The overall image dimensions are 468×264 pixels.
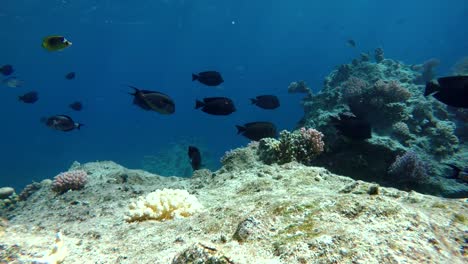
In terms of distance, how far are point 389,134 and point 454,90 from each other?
13.8ft

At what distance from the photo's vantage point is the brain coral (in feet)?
12.2

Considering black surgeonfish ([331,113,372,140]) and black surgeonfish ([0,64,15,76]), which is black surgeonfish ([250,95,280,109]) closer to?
black surgeonfish ([331,113,372,140])

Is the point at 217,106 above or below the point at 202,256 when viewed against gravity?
above

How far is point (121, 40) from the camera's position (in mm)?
70062

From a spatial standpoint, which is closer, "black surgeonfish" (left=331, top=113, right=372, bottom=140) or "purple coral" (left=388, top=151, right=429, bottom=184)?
"black surgeonfish" (left=331, top=113, right=372, bottom=140)

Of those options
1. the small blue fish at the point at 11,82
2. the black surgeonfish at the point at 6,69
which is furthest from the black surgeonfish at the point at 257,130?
the small blue fish at the point at 11,82

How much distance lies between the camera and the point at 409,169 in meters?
6.26

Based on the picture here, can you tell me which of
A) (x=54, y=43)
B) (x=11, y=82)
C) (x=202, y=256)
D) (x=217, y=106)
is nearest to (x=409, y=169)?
(x=217, y=106)

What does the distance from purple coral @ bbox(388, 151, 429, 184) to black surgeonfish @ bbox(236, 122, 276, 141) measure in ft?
9.84

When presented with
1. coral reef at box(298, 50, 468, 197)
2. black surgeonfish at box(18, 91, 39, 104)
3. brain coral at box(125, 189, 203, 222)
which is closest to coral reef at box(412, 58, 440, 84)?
coral reef at box(298, 50, 468, 197)

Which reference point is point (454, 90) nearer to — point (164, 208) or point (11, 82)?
point (164, 208)

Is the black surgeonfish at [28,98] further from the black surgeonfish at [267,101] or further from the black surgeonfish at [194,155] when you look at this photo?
the black surgeonfish at [267,101]

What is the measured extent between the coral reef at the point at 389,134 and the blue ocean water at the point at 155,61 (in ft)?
87.3

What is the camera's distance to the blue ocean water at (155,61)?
152 feet
